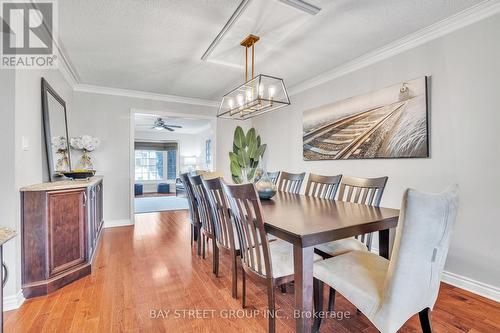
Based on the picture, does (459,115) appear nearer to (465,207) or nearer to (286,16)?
(465,207)

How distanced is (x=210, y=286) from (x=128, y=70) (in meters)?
3.08

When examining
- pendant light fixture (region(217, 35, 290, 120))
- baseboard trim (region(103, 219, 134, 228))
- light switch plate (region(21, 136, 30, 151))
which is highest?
pendant light fixture (region(217, 35, 290, 120))

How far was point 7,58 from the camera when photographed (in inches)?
71.8

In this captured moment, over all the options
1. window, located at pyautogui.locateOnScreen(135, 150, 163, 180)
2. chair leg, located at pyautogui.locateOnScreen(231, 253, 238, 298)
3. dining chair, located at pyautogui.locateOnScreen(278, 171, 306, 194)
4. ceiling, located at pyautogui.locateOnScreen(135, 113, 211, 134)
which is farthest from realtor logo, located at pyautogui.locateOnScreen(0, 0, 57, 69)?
window, located at pyautogui.locateOnScreen(135, 150, 163, 180)

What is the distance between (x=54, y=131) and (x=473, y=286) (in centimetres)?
455

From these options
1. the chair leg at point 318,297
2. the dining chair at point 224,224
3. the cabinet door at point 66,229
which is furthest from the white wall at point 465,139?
the cabinet door at point 66,229

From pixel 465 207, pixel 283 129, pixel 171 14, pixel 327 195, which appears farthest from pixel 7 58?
pixel 465 207

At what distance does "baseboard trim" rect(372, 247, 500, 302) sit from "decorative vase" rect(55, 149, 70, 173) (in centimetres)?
430

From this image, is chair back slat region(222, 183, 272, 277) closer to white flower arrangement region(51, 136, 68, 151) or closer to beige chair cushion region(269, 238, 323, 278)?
beige chair cushion region(269, 238, 323, 278)

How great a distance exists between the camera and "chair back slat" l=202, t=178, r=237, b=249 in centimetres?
185

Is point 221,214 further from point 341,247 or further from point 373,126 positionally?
point 373,126

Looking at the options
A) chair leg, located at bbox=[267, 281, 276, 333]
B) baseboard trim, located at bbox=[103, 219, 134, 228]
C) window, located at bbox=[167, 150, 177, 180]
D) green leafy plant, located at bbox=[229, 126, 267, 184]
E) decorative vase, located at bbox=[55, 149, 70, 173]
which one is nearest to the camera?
chair leg, located at bbox=[267, 281, 276, 333]

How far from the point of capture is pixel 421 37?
2.50 meters

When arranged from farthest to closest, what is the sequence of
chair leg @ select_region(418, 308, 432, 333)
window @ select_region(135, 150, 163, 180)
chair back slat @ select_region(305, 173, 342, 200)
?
window @ select_region(135, 150, 163, 180) < chair back slat @ select_region(305, 173, 342, 200) < chair leg @ select_region(418, 308, 432, 333)
